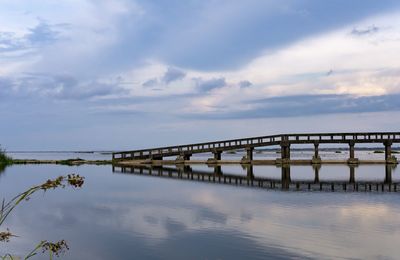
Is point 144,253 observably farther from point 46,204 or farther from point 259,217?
point 46,204

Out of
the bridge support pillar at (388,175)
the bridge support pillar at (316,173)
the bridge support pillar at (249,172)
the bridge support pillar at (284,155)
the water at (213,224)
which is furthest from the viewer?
the bridge support pillar at (284,155)

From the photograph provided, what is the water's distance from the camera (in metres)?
16.6

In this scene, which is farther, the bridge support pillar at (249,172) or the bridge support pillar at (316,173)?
the bridge support pillar at (249,172)

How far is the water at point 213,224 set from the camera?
54.6 feet

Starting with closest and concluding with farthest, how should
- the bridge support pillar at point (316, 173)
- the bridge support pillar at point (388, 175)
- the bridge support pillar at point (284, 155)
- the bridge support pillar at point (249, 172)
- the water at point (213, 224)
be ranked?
the water at point (213, 224)
the bridge support pillar at point (388, 175)
the bridge support pillar at point (316, 173)
the bridge support pillar at point (249, 172)
the bridge support pillar at point (284, 155)

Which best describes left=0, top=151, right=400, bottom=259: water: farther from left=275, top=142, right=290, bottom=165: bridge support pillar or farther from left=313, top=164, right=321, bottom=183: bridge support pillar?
left=275, top=142, right=290, bottom=165: bridge support pillar

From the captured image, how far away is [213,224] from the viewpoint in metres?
22.0

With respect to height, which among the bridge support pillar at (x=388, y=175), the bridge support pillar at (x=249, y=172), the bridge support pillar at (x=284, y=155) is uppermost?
the bridge support pillar at (x=284, y=155)

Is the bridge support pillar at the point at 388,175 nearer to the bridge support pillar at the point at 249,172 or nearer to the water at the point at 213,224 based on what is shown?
the water at the point at 213,224

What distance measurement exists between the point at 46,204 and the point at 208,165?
40.0 meters

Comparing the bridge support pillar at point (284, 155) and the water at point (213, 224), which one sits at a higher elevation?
the bridge support pillar at point (284, 155)

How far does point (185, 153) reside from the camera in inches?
2731

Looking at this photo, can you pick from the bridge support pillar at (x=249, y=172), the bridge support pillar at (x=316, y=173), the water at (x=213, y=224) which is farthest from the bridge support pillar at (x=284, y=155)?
the water at (x=213, y=224)

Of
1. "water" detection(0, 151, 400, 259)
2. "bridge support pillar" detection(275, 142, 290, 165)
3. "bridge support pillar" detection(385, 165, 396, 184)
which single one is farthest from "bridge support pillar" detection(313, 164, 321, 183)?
"water" detection(0, 151, 400, 259)
